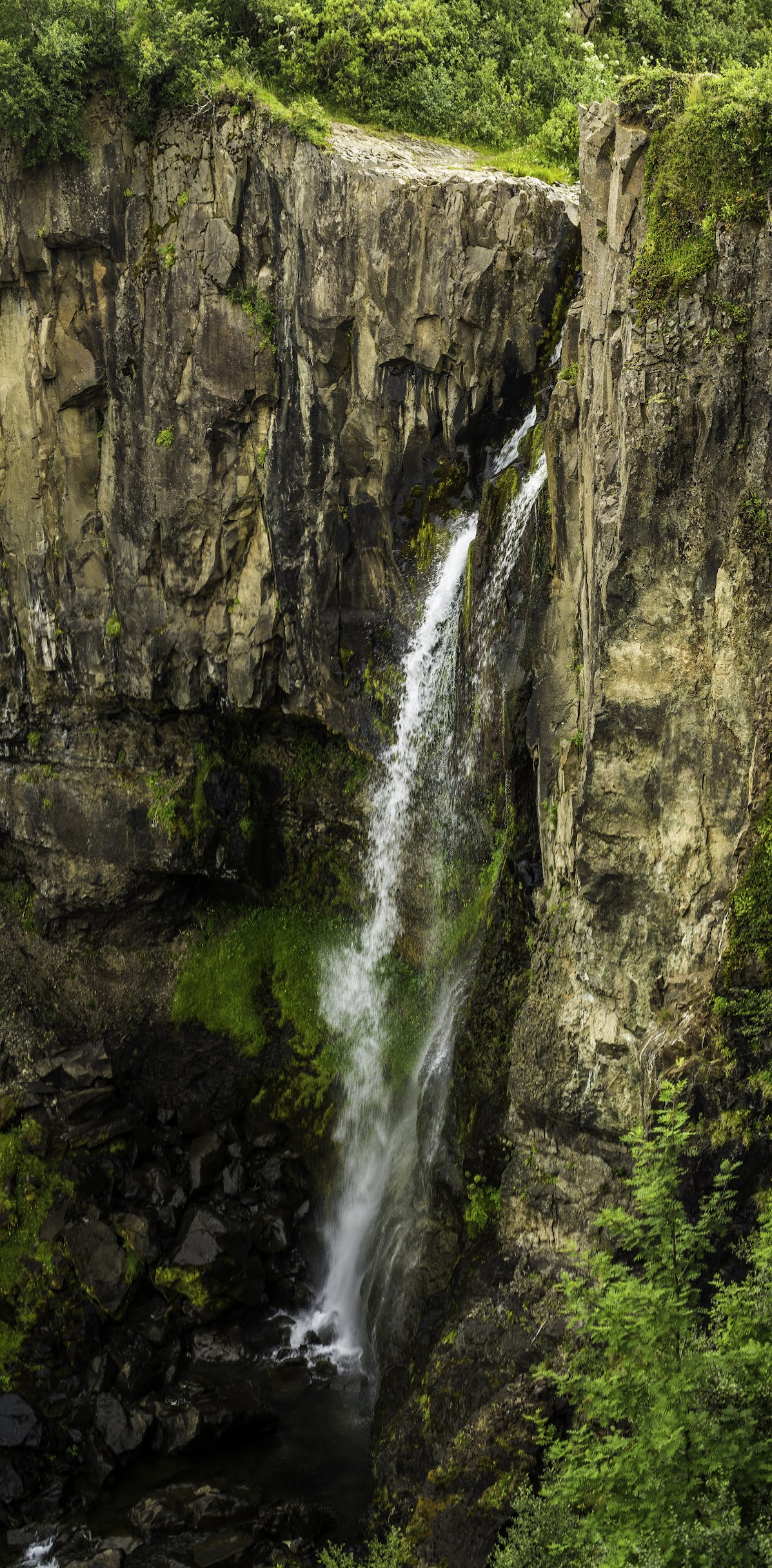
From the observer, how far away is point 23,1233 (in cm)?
2081

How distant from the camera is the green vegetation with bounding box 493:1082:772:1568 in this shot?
27.2 ft

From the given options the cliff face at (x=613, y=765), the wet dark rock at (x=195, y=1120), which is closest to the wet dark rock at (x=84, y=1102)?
the wet dark rock at (x=195, y=1120)

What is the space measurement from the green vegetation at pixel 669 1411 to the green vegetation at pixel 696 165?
27.2 feet

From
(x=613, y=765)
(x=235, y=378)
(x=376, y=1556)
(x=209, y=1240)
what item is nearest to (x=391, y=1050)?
(x=209, y=1240)

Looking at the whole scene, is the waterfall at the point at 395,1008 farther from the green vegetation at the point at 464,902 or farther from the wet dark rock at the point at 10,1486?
the wet dark rock at the point at 10,1486

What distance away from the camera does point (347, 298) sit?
63.0 ft

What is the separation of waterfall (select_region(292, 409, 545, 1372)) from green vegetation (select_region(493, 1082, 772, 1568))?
7042 mm

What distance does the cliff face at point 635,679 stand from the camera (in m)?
12.0

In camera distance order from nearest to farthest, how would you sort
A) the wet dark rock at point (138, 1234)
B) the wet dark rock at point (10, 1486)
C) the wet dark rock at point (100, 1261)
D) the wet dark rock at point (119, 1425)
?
the wet dark rock at point (10, 1486) < the wet dark rock at point (119, 1425) < the wet dark rock at point (100, 1261) < the wet dark rock at point (138, 1234)

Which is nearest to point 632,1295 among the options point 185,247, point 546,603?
point 546,603

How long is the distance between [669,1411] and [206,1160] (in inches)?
562

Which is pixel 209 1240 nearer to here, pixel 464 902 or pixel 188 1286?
pixel 188 1286

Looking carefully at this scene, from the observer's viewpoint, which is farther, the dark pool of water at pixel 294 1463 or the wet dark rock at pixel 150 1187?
the wet dark rock at pixel 150 1187

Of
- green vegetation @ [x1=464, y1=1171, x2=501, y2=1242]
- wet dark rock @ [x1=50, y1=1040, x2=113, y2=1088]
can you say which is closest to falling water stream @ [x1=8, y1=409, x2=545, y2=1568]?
green vegetation @ [x1=464, y1=1171, x2=501, y2=1242]
